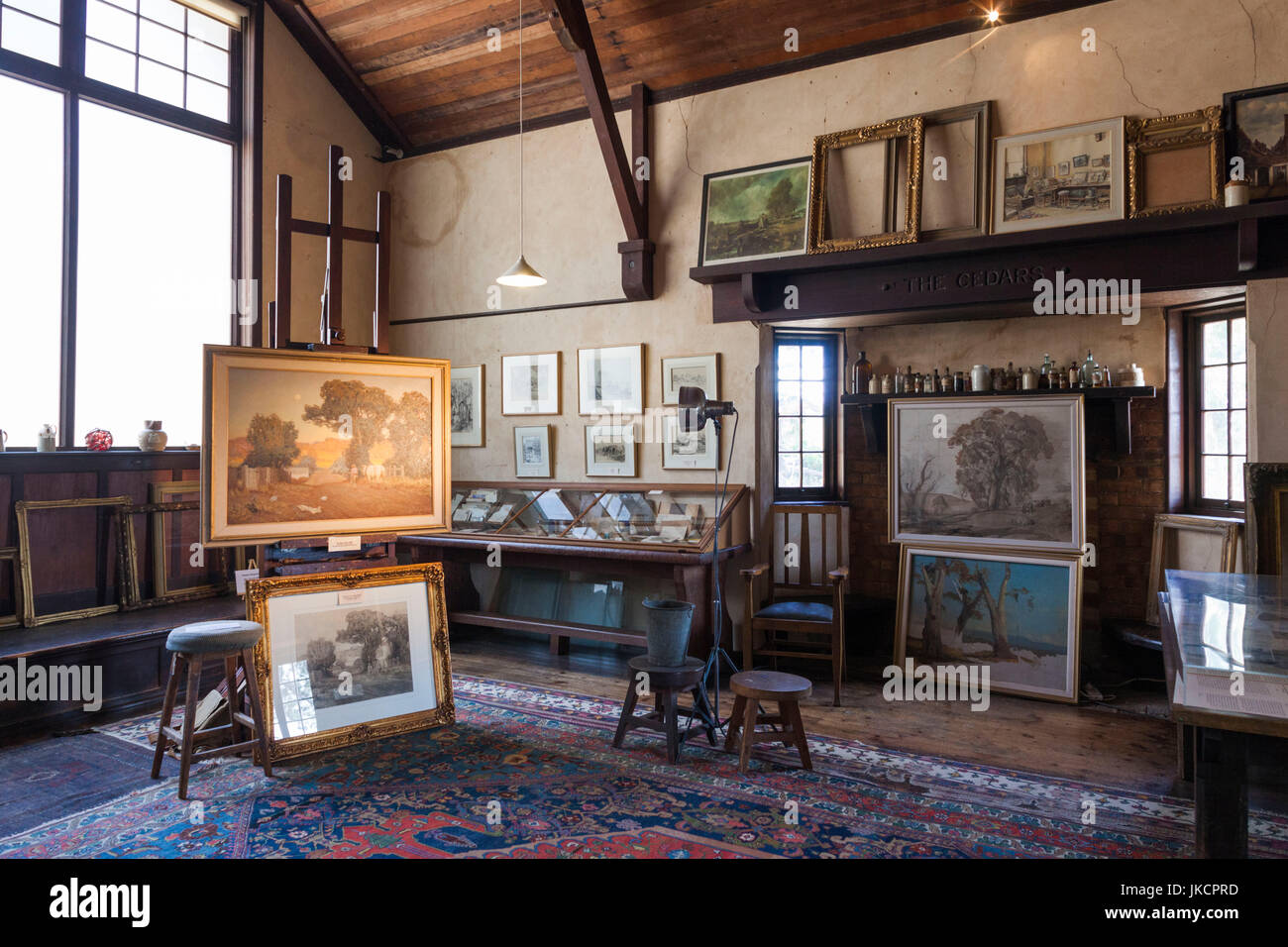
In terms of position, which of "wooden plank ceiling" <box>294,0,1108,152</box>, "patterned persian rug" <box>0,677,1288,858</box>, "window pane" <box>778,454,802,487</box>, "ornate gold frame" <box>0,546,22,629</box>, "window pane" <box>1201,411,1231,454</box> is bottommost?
"patterned persian rug" <box>0,677,1288,858</box>

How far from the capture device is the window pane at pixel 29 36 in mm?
5438

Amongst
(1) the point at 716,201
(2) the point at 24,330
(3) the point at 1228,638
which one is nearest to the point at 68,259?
(2) the point at 24,330

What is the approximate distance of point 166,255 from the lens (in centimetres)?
636

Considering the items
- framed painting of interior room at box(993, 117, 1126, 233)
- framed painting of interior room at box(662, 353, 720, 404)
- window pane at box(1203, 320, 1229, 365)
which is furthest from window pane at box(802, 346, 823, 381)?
window pane at box(1203, 320, 1229, 365)

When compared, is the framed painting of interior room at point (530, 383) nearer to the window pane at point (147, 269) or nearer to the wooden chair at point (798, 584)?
the wooden chair at point (798, 584)

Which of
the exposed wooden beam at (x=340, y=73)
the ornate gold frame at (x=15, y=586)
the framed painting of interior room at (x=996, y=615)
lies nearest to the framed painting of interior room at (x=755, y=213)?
the framed painting of interior room at (x=996, y=615)

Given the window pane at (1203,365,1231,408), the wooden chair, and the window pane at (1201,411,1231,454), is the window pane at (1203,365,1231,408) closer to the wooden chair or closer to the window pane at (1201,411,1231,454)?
the window pane at (1201,411,1231,454)

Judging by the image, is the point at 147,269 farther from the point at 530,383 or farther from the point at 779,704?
the point at 779,704

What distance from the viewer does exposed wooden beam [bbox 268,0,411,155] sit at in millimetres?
6965

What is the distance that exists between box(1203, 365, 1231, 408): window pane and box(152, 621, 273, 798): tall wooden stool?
595 centimetres

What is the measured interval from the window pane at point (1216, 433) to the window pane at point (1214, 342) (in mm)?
357

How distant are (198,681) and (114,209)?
13.5ft

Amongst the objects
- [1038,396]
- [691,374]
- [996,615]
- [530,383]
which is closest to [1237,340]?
[1038,396]
